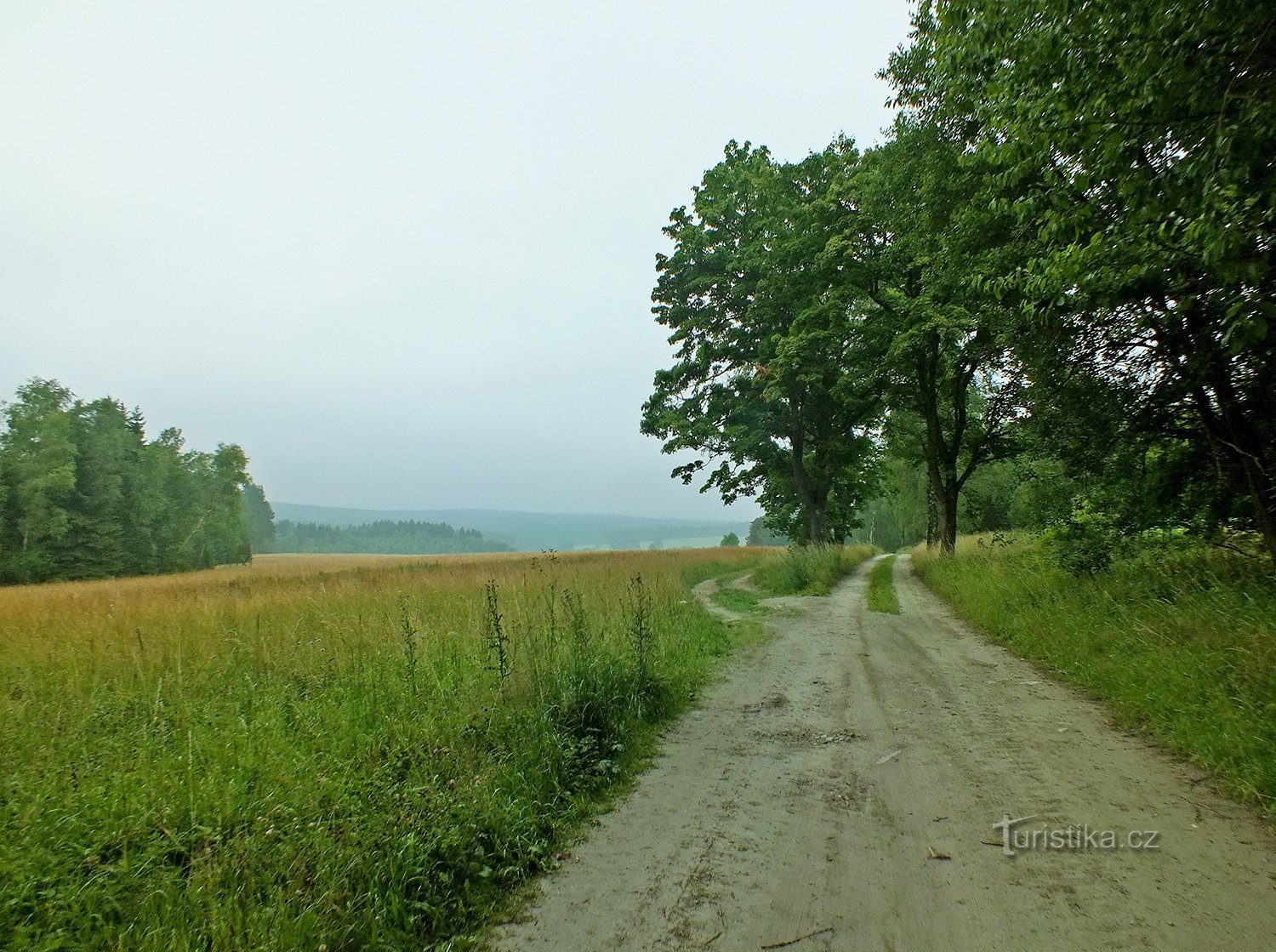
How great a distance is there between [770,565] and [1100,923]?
1961 cm

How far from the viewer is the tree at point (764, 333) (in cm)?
2041

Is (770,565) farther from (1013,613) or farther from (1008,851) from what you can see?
(1008,851)

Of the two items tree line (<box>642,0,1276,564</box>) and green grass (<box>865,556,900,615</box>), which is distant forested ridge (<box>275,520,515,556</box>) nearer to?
green grass (<box>865,556,900,615</box>)

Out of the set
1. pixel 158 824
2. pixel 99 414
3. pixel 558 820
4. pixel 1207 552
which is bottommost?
pixel 558 820

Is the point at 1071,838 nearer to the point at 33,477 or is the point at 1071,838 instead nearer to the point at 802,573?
the point at 802,573

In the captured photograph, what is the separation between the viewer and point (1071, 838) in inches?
131

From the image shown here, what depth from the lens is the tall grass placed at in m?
2.70

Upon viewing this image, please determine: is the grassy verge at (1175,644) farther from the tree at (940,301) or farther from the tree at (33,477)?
the tree at (33,477)

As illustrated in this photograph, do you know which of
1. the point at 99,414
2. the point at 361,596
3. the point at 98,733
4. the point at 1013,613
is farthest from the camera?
the point at 99,414

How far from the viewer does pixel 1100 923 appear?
2.60 meters

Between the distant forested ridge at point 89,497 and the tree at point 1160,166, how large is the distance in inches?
1852

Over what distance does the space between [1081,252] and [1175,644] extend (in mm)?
4212

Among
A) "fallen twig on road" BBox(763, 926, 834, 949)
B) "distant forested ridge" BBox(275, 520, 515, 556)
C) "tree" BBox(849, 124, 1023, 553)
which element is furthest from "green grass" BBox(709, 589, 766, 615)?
"distant forested ridge" BBox(275, 520, 515, 556)

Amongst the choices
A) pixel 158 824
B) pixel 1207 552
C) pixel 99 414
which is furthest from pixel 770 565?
pixel 99 414
